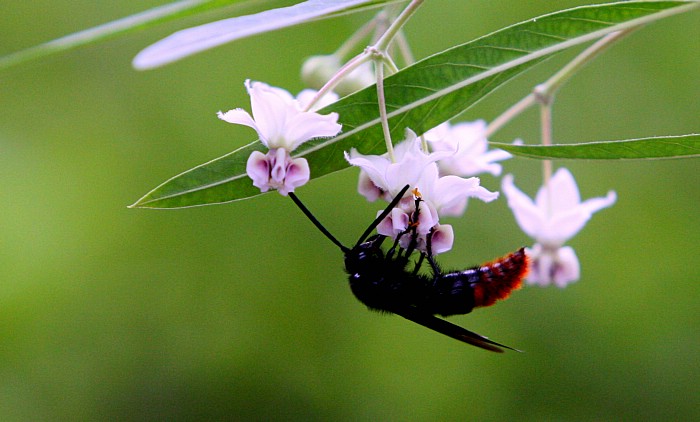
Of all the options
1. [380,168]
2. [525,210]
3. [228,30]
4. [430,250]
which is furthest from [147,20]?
[525,210]

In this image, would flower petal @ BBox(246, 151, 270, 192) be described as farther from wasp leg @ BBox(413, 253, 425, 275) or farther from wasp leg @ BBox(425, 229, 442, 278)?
wasp leg @ BBox(413, 253, 425, 275)

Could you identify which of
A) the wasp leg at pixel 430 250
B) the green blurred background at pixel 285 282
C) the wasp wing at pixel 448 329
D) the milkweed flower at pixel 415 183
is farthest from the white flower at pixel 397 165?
the green blurred background at pixel 285 282

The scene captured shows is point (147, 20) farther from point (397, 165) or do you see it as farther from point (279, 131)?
point (397, 165)

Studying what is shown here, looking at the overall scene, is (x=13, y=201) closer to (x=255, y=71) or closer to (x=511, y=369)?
(x=255, y=71)

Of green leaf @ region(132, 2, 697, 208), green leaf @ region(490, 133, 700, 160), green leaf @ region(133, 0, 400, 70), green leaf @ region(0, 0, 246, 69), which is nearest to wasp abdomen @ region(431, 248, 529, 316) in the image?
green leaf @ region(490, 133, 700, 160)

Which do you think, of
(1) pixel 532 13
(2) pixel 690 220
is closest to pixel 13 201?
(1) pixel 532 13

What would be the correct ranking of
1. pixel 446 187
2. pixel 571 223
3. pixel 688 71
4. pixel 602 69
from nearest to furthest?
1. pixel 446 187
2. pixel 571 223
3. pixel 688 71
4. pixel 602 69
